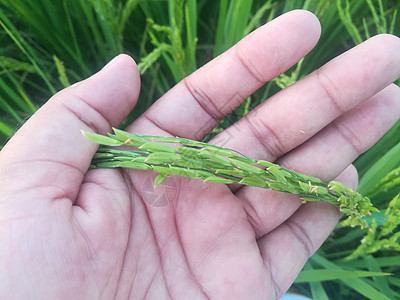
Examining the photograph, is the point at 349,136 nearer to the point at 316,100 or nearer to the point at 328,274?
the point at 316,100

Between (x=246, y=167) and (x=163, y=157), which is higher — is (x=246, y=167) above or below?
below

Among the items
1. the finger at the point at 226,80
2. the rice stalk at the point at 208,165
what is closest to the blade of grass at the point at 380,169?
the rice stalk at the point at 208,165

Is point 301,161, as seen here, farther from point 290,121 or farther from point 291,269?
point 291,269

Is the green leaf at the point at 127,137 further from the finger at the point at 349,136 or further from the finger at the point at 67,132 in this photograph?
the finger at the point at 349,136

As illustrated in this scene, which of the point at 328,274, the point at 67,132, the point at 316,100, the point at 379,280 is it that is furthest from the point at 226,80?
the point at 379,280

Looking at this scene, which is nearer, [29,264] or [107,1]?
[29,264]

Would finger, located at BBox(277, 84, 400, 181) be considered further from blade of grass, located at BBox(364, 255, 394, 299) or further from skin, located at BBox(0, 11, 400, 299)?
blade of grass, located at BBox(364, 255, 394, 299)

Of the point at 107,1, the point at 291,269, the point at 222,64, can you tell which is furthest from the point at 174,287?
the point at 107,1
